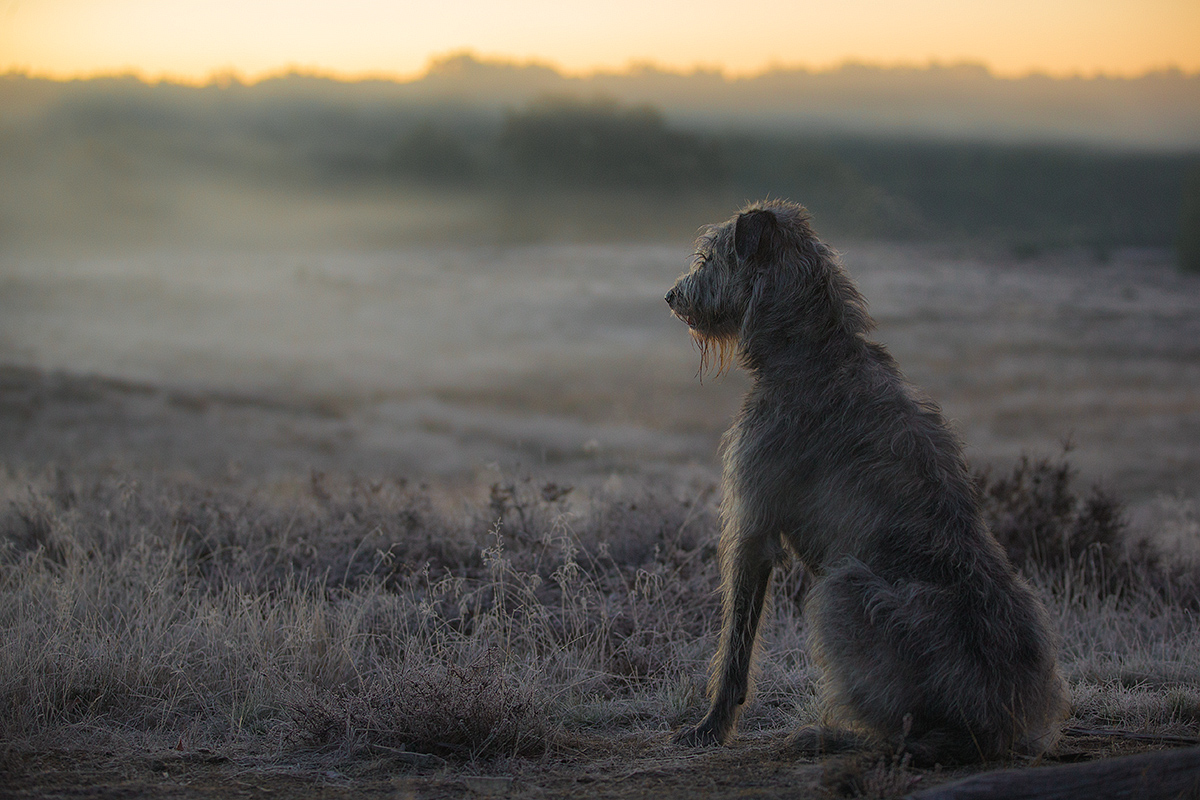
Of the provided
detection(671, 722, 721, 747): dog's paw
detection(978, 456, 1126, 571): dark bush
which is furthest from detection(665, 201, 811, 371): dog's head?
detection(978, 456, 1126, 571): dark bush

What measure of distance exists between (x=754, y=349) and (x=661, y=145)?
205 ft

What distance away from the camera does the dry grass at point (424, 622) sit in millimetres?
4496

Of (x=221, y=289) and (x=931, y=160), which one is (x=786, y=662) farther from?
(x=931, y=160)

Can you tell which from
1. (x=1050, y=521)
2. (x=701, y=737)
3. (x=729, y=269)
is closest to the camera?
(x=701, y=737)

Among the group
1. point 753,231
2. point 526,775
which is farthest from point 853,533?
point 526,775

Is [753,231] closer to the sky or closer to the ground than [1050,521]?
closer to the sky

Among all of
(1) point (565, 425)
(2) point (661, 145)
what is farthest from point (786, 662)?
(2) point (661, 145)

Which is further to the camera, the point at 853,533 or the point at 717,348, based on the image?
the point at 717,348

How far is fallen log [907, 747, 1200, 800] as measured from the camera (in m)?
3.26

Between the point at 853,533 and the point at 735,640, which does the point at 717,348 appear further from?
the point at 735,640

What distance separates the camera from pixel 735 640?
439cm

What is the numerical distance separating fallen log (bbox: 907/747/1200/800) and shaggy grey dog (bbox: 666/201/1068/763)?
0.42 meters

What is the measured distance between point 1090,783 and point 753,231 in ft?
8.97

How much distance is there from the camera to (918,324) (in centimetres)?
3984
